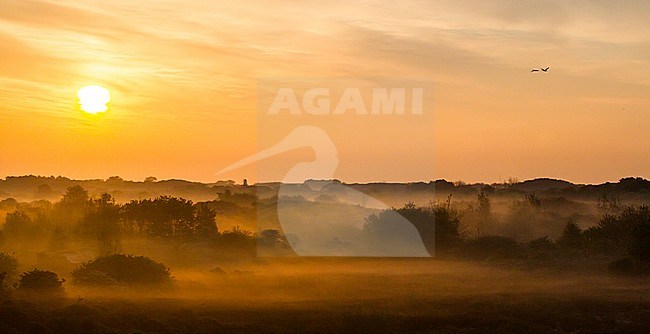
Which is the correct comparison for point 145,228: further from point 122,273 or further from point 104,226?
point 122,273

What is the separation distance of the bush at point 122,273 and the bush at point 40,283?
2.04 metres

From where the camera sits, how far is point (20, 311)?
21094mm

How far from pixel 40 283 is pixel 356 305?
35.5 ft

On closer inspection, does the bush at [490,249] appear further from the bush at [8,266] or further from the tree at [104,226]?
the bush at [8,266]

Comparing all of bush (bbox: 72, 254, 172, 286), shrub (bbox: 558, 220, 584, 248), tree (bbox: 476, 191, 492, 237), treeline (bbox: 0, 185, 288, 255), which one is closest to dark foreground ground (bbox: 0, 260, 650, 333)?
bush (bbox: 72, 254, 172, 286)

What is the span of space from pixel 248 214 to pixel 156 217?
22.5 m

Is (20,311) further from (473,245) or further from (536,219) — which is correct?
(536,219)

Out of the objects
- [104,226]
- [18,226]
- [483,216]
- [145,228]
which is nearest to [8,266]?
[104,226]

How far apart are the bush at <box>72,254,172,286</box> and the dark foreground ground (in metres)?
0.95

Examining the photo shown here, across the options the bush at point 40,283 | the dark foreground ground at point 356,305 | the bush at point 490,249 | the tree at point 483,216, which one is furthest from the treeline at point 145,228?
the tree at point 483,216

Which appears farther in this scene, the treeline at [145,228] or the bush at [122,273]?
the treeline at [145,228]

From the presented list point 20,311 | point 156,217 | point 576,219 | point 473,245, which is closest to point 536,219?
point 576,219

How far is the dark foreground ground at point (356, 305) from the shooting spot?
2159cm

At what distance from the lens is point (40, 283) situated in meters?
27.1
